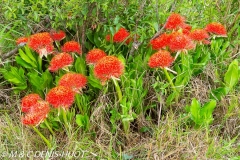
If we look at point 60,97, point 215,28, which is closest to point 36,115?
point 60,97

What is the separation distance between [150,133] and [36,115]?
66 cm

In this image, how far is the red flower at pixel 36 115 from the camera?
1460mm

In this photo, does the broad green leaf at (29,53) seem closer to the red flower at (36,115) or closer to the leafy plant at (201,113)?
the red flower at (36,115)

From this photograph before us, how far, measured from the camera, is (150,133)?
1865 millimetres

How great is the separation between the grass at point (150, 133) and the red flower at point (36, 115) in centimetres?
24

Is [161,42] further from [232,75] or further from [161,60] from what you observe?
[232,75]

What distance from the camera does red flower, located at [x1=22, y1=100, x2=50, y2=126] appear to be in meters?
1.46

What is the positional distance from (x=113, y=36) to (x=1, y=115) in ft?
2.65

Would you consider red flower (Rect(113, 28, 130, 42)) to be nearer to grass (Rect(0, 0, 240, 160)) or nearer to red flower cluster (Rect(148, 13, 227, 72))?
red flower cluster (Rect(148, 13, 227, 72))

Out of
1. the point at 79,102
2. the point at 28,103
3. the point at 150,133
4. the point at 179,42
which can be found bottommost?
the point at 150,133

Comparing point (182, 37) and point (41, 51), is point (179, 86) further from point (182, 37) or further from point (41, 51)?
point (41, 51)

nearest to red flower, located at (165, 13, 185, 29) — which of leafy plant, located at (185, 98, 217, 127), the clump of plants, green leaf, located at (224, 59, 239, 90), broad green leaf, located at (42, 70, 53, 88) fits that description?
the clump of plants

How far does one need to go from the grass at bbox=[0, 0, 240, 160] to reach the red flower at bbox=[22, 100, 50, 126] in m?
0.24

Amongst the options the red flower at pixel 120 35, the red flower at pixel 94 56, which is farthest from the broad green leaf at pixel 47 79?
the red flower at pixel 120 35
